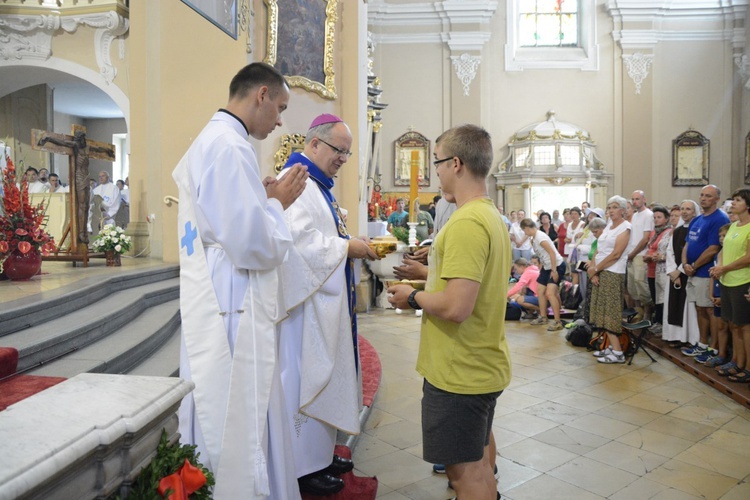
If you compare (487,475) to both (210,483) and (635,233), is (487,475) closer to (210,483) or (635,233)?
(210,483)

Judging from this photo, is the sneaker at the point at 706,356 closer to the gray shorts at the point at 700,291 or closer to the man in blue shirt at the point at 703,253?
the man in blue shirt at the point at 703,253

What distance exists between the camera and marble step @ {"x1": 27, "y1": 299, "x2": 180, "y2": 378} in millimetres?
3041

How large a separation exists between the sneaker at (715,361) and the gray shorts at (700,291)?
1.74 ft

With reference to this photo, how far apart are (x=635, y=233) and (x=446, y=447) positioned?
6.56 metres

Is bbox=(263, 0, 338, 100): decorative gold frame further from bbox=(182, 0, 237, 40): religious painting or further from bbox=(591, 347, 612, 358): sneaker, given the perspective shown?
bbox=(591, 347, 612, 358): sneaker

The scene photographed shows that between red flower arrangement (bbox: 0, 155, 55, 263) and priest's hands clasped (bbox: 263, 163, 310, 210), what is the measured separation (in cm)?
387

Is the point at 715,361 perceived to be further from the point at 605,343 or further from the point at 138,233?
the point at 138,233

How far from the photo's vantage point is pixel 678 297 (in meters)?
6.53

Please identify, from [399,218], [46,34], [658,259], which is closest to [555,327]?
[658,259]

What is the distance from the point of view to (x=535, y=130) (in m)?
17.5

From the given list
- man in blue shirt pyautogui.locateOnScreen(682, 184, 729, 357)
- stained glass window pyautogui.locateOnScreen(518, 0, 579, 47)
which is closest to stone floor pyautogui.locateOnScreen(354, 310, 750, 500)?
man in blue shirt pyautogui.locateOnScreen(682, 184, 729, 357)

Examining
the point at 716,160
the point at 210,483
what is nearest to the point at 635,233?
the point at 210,483

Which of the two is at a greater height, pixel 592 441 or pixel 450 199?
pixel 450 199

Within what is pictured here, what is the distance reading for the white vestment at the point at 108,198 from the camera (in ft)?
34.0
